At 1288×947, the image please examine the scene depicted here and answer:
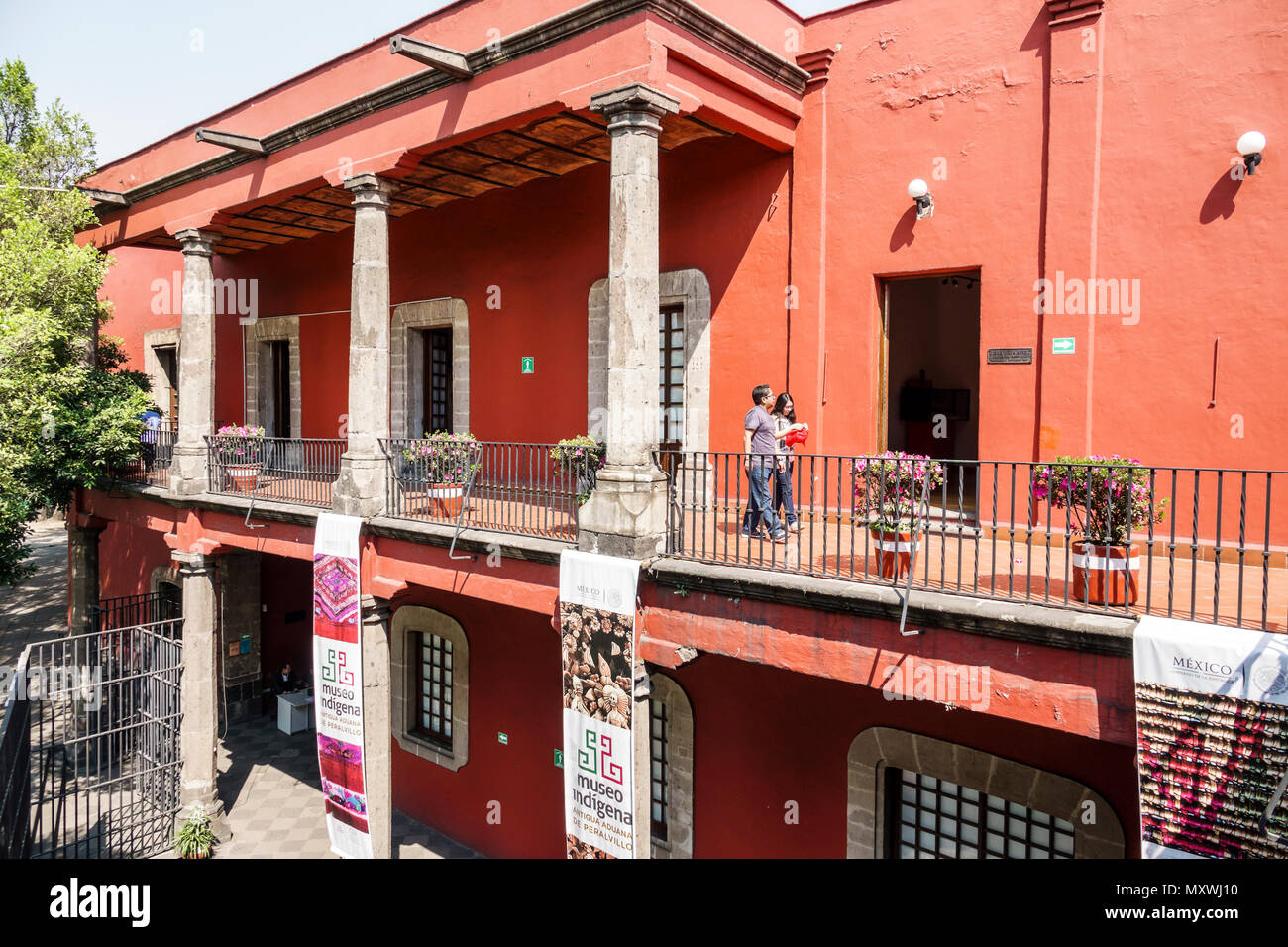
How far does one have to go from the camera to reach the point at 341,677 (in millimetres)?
9586

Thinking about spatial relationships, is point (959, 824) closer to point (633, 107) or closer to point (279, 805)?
point (633, 107)

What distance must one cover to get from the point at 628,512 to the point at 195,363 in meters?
8.90

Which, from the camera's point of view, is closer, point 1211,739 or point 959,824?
point 1211,739

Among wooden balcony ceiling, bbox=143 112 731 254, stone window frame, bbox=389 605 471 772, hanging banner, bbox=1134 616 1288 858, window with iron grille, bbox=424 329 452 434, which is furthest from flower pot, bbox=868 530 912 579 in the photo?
window with iron grille, bbox=424 329 452 434

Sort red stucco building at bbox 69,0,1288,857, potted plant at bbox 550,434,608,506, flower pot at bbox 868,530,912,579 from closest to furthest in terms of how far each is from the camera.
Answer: flower pot at bbox 868,530,912,579, red stucco building at bbox 69,0,1288,857, potted plant at bbox 550,434,608,506

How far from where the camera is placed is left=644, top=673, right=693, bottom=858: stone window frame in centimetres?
898

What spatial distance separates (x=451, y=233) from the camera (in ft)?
41.6

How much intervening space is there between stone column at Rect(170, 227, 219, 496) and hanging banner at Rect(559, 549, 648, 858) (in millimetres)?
7862

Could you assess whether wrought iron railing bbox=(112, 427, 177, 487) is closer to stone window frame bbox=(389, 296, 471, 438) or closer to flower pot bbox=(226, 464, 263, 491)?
flower pot bbox=(226, 464, 263, 491)

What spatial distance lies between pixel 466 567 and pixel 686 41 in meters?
5.58

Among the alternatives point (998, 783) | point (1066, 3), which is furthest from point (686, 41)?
point (998, 783)

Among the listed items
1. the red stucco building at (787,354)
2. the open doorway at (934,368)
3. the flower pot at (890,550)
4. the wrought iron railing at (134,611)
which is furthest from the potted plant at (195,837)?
the open doorway at (934,368)

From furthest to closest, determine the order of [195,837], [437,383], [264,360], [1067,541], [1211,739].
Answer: [264,360] → [437,383] → [195,837] → [1067,541] → [1211,739]

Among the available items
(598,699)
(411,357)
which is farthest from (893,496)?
(411,357)
